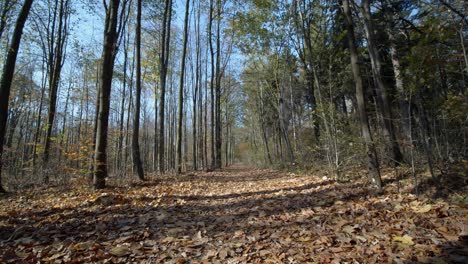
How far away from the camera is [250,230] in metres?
3.33

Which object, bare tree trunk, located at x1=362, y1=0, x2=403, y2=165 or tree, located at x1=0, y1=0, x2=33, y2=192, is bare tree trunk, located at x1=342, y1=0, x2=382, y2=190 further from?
tree, located at x1=0, y1=0, x2=33, y2=192

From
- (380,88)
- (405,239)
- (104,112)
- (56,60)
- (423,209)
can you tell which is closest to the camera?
(405,239)

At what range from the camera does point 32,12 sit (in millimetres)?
11906

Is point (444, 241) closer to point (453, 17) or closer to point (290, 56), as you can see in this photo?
point (453, 17)

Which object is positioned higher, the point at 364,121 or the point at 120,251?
the point at 364,121

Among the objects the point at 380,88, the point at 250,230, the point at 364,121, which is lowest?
the point at 250,230

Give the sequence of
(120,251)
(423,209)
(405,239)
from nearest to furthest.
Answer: (405,239)
(120,251)
(423,209)

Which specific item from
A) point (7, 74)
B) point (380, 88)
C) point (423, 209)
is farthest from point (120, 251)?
point (380, 88)

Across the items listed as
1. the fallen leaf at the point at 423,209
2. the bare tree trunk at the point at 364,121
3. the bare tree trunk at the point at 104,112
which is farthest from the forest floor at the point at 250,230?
the bare tree trunk at the point at 104,112

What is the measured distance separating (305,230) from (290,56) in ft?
40.6

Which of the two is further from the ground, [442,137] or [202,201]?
[442,137]

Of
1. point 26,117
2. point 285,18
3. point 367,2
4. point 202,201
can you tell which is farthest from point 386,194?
point 26,117

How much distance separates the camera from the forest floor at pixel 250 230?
2.47 meters

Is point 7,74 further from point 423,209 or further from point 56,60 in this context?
point 423,209
